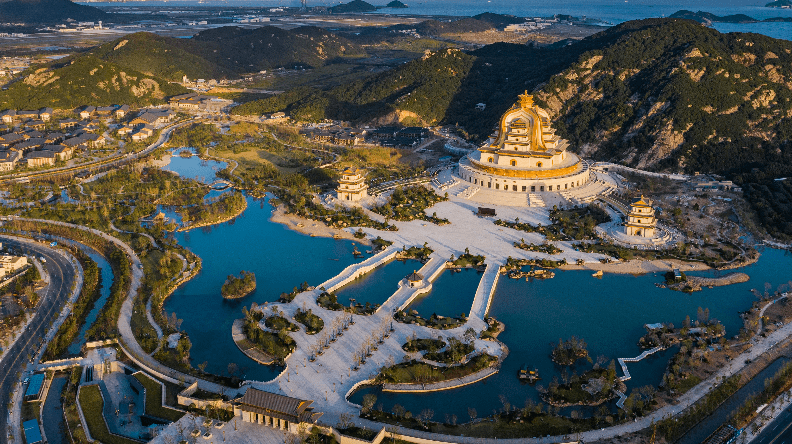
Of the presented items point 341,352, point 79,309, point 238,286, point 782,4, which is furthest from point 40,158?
point 782,4

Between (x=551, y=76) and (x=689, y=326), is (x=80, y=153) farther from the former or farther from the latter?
(x=689, y=326)

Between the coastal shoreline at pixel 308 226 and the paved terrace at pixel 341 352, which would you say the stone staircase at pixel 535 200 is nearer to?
the coastal shoreline at pixel 308 226

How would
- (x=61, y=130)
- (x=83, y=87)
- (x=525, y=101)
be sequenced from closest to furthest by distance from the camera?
(x=525, y=101) → (x=61, y=130) → (x=83, y=87)

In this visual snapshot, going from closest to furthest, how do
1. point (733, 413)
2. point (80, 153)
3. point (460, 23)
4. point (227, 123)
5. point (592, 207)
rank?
point (733, 413), point (592, 207), point (80, 153), point (227, 123), point (460, 23)

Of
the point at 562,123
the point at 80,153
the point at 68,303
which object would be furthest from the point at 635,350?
the point at 80,153

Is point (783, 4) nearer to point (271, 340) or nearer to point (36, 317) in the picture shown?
point (271, 340)

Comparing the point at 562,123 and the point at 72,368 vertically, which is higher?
the point at 562,123

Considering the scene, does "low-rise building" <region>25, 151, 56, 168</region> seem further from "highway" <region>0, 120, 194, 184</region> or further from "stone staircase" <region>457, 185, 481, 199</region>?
"stone staircase" <region>457, 185, 481, 199</region>
